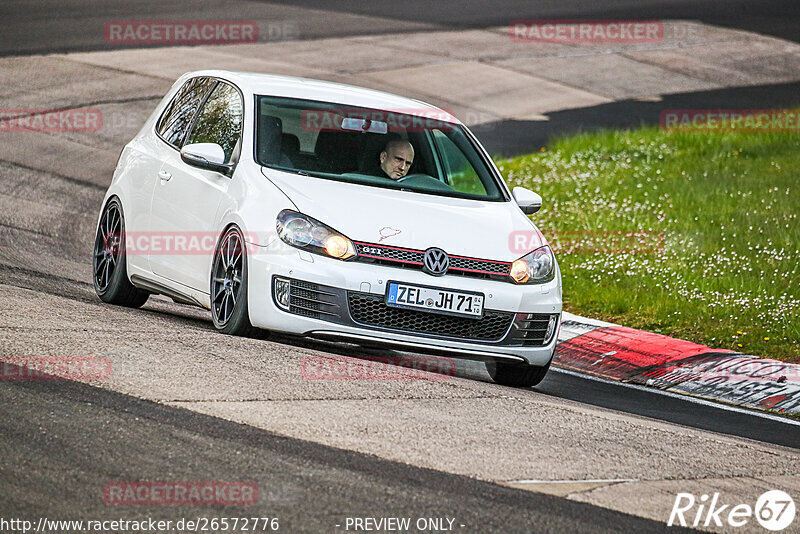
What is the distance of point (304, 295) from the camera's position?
7.80 meters

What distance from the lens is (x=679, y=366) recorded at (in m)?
9.98

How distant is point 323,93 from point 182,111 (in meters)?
1.12

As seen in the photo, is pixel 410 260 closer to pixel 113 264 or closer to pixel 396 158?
pixel 396 158

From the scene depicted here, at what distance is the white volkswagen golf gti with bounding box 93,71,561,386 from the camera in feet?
25.6

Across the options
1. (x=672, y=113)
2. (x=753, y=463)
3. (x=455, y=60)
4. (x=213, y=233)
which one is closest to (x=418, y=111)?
(x=213, y=233)

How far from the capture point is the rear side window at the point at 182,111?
948 centimetres

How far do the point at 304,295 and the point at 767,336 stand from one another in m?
4.47

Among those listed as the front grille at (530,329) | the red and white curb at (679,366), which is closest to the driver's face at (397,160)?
the front grille at (530,329)

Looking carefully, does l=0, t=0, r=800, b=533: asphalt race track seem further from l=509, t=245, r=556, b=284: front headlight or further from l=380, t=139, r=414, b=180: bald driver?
l=380, t=139, r=414, b=180: bald driver

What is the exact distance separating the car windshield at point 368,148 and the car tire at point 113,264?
152 centimetres

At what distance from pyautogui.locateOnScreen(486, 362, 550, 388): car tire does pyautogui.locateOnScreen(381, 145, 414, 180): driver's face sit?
143 cm

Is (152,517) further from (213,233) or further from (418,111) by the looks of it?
(418,111)

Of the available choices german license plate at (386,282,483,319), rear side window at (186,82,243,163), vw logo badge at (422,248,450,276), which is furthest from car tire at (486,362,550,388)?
rear side window at (186,82,243,163)

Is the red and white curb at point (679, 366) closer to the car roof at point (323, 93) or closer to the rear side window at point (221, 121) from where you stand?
the car roof at point (323, 93)
